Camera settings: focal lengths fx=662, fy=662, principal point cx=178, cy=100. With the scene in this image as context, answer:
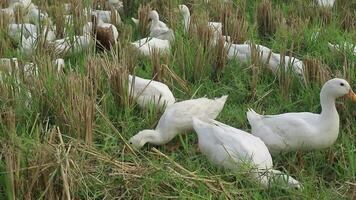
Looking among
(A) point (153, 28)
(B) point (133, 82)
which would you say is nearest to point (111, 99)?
(B) point (133, 82)

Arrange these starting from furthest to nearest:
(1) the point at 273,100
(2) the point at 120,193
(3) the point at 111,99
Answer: (1) the point at 273,100
(3) the point at 111,99
(2) the point at 120,193

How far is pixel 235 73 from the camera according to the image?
176 inches

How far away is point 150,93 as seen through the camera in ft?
12.6

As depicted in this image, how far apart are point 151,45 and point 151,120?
1.06 meters

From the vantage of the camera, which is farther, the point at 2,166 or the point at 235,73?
the point at 235,73

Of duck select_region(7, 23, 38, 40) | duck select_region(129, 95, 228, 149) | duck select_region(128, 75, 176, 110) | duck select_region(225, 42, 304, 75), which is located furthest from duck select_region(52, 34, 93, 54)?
duck select_region(129, 95, 228, 149)

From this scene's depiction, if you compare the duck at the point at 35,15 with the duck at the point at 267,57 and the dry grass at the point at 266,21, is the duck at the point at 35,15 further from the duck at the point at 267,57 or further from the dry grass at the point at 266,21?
the dry grass at the point at 266,21

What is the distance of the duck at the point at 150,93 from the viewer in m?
3.83

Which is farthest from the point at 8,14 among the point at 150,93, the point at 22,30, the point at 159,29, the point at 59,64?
the point at 150,93

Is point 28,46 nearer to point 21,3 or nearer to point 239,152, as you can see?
point 21,3

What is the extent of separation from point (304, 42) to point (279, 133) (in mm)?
1713

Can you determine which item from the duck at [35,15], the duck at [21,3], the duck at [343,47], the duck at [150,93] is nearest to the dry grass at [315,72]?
the duck at [343,47]

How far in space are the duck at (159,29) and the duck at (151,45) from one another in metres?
0.19

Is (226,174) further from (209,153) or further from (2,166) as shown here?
(2,166)
